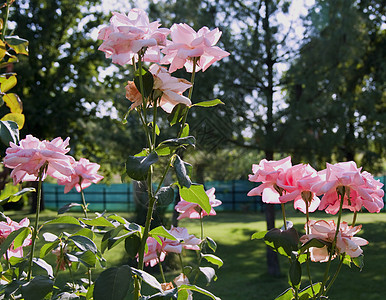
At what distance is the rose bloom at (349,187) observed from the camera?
71 cm

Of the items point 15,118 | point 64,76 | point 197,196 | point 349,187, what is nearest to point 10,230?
point 15,118

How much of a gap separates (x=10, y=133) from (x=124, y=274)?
1.31ft

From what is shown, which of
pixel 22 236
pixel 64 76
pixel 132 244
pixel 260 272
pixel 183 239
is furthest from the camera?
pixel 64 76

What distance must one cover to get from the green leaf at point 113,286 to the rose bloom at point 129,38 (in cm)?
30

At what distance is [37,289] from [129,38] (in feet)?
1.32

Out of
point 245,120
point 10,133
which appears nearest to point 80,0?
point 245,120

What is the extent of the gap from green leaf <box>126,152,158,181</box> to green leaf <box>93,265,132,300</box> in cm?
14

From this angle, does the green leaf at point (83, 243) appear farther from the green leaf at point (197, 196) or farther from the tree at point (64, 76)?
the tree at point (64, 76)

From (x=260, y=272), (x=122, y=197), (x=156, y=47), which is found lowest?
(x=260, y=272)

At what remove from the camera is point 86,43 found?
11.6m

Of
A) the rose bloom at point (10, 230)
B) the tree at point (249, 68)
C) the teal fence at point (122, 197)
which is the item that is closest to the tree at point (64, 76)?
the teal fence at point (122, 197)

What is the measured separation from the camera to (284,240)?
2.35 ft

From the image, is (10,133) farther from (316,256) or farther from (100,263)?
(316,256)

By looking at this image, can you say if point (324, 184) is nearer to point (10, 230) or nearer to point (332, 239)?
point (332, 239)
